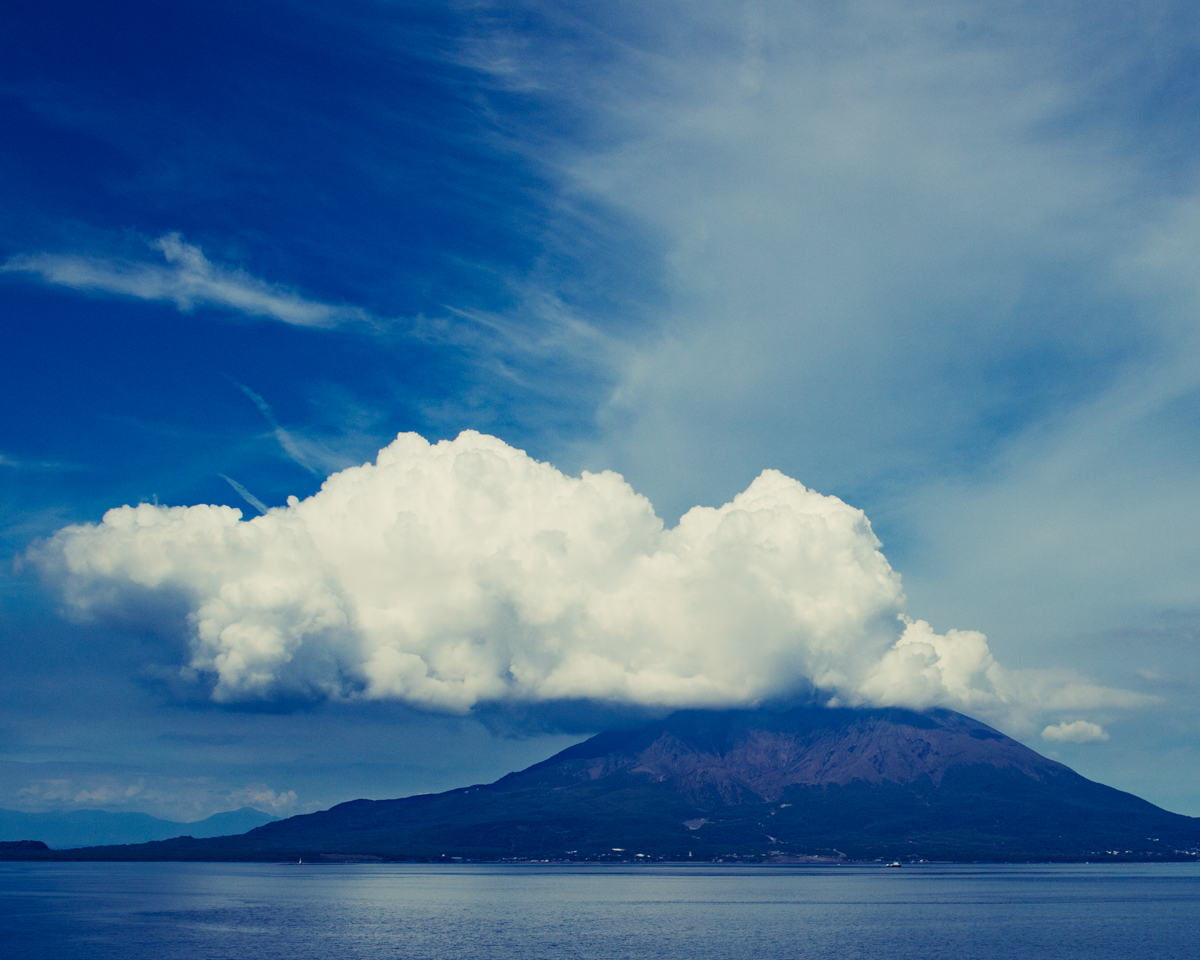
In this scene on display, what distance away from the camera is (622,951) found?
12506 cm

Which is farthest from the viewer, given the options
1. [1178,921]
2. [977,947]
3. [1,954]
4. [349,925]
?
[1178,921]

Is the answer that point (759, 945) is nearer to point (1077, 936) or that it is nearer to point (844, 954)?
point (844, 954)

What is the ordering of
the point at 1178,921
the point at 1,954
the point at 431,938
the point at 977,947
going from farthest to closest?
the point at 1178,921 < the point at 431,938 < the point at 977,947 < the point at 1,954

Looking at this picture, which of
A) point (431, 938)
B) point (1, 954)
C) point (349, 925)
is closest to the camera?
point (1, 954)

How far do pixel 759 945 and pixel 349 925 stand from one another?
69.0 m

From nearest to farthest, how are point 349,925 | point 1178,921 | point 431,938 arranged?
point 431,938
point 349,925
point 1178,921

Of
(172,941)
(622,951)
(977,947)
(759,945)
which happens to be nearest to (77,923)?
(172,941)

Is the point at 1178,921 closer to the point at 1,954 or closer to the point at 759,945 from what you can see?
the point at 759,945

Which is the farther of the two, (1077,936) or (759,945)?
(1077,936)

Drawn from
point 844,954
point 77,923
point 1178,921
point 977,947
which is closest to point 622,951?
point 844,954

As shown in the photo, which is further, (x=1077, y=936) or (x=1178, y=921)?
(x=1178, y=921)

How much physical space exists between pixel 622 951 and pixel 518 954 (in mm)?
13178

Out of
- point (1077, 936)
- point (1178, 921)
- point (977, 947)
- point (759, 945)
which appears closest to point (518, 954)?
point (759, 945)

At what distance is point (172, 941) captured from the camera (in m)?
134
